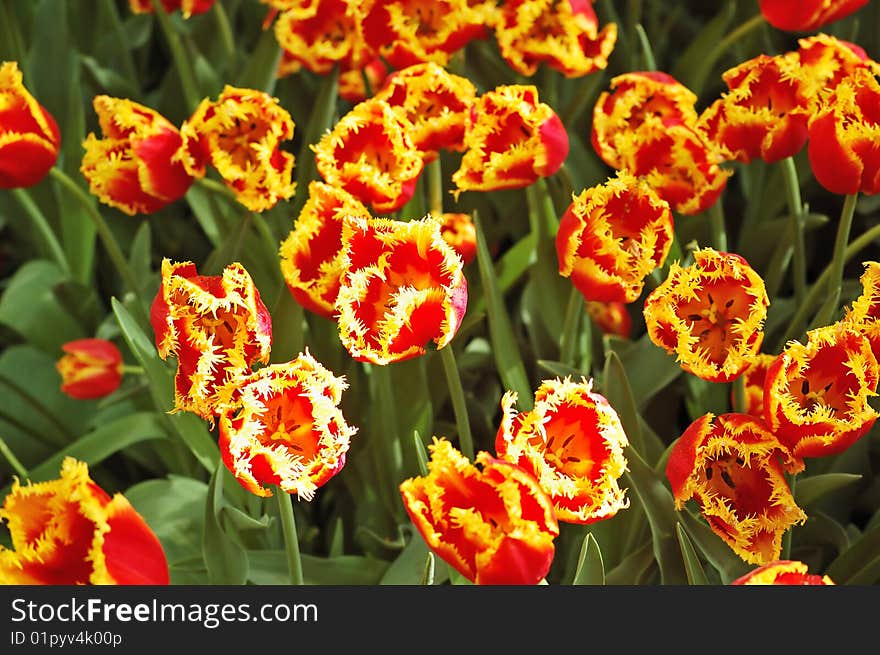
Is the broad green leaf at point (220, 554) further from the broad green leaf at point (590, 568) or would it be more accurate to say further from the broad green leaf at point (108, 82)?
the broad green leaf at point (108, 82)

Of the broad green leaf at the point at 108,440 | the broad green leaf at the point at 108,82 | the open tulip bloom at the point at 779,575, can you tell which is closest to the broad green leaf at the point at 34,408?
the broad green leaf at the point at 108,440

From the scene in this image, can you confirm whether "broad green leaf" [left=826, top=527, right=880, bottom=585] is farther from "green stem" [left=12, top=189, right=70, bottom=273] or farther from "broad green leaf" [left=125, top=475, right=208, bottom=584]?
"green stem" [left=12, top=189, right=70, bottom=273]

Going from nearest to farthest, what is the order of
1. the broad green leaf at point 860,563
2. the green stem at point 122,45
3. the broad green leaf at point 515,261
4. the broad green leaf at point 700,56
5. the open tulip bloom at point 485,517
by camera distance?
the open tulip bloom at point 485,517
the broad green leaf at point 860,563
the broad green leaf at point 515,261
the broad green leaf at point 700,56
the green stem at point 122,45

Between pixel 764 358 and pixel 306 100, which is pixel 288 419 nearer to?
pixel 764 358

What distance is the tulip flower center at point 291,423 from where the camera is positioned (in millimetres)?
439

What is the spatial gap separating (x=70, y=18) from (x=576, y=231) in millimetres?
899

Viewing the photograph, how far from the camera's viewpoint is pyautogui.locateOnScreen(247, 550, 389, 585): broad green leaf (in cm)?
65

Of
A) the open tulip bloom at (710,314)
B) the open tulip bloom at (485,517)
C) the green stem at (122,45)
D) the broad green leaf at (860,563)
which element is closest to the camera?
the open tulip bloom at (485,517)

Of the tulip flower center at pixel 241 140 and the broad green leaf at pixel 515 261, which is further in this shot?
the broad green leaf at pixel 515 261

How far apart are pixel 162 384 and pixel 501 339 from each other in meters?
0.22

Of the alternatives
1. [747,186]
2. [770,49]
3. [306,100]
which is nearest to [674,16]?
[770,49]

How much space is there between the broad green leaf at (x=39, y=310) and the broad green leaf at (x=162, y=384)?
0.35 meters

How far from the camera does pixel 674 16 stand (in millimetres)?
1138

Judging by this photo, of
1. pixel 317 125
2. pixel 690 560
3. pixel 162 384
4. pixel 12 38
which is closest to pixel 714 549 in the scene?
pixel 690 560
